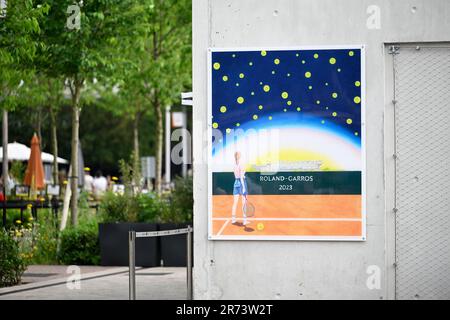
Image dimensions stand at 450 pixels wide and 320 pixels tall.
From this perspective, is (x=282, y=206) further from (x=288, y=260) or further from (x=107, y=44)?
(x=107, y=44)

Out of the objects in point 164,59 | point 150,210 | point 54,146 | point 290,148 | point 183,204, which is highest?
point 164,59

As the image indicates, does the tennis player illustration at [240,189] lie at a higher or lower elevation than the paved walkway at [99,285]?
higher

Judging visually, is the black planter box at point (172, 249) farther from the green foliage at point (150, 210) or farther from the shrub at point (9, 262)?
the shrub at point (9, 262)

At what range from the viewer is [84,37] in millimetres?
20406

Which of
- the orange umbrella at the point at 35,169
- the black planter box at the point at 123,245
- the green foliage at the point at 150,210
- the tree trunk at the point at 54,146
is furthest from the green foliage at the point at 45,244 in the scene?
the tree trunk at the point at 54,146

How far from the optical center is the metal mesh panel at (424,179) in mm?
11438

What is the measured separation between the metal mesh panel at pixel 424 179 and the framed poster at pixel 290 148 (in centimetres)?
48

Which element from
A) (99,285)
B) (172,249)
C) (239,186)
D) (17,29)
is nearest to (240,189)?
(239,186)

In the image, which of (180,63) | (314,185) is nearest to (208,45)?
(314,185)

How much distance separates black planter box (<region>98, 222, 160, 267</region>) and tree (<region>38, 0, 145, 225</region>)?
6.78 feet

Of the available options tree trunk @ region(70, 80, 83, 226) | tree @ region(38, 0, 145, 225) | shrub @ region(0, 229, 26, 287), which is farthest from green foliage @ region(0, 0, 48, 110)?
tree trunk @ region(70, 80, 83, 226)

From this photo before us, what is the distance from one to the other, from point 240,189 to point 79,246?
8.55m

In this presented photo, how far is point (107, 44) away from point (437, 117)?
11.1m

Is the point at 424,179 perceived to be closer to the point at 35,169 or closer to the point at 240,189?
the point at 240,189
